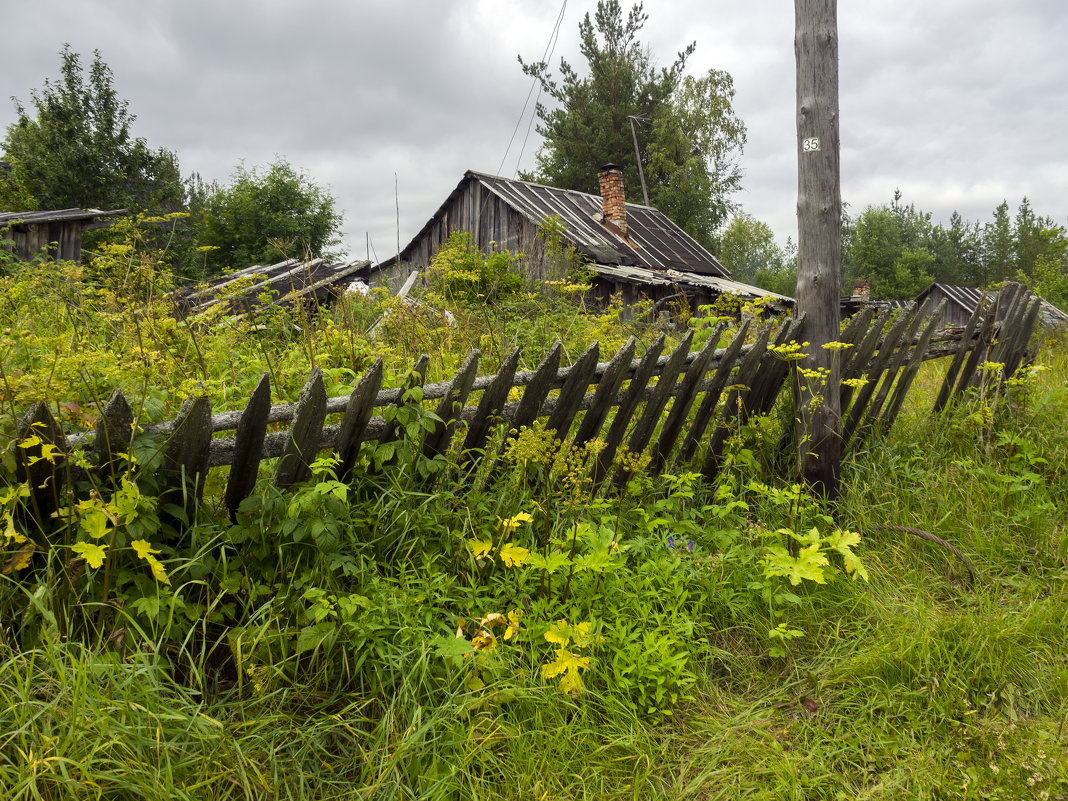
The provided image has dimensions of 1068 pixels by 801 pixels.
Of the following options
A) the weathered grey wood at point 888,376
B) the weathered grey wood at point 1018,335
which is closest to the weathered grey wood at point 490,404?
the weathered grey wood at point 888,376

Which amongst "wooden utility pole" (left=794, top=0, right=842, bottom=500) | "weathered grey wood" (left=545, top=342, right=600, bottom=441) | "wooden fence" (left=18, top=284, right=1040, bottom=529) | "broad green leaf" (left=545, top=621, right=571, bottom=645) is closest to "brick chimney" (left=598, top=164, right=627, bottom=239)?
"wooden fence" (left=18, top=284, right=1040, bottom=529)

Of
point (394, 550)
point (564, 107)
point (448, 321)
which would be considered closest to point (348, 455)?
point (394, 550)

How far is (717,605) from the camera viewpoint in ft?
8.39

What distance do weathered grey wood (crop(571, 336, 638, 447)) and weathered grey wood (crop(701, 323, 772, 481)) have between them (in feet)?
2.69

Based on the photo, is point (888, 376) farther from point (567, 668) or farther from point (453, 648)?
point (453, 648)

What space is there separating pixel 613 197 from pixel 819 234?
13711 mm

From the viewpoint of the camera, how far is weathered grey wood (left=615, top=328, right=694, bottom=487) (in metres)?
3.31

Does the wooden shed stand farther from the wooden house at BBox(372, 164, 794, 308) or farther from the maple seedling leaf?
the maple seedling leaf

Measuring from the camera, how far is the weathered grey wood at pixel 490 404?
2.72m

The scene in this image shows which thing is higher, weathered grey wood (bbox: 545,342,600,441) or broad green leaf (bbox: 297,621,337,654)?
weathered grey wood (bbox: 545,342,600,441)

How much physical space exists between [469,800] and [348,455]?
4.24ft

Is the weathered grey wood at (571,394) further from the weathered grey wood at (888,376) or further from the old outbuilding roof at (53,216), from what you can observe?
the old outbuilding roof at (53,216)

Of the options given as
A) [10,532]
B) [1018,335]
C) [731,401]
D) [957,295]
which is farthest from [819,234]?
[957,295]

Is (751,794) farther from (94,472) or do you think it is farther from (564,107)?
(564,107)
